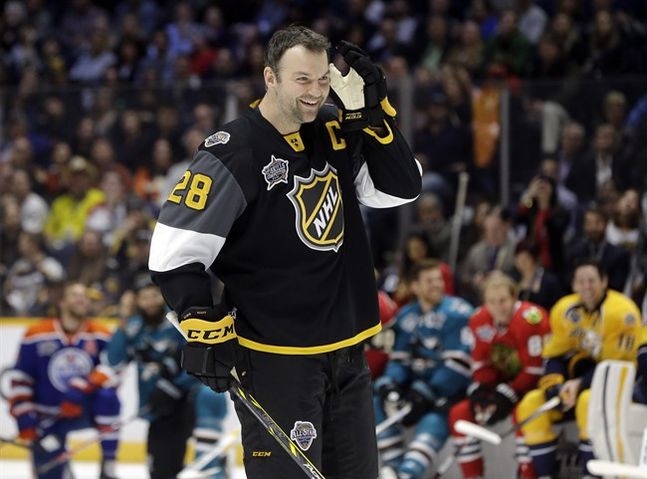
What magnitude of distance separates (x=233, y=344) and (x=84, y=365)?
3052 mm

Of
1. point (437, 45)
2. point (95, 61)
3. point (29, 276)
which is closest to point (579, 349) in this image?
point (437, 45)

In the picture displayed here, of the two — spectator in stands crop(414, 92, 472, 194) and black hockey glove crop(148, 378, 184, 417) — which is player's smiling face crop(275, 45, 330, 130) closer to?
black hockey glove crop(148, 378, 184, 417)

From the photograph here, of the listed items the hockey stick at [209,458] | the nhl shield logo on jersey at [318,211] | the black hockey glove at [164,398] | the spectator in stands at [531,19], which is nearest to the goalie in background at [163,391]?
the black hockey glove at [164,398]

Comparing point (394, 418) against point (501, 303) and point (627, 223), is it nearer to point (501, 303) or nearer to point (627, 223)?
point (501, 303)

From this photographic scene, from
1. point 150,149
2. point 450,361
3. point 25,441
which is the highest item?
point 150,149

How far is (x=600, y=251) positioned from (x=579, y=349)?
28.4 inches

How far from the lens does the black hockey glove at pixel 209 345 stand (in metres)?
2.71

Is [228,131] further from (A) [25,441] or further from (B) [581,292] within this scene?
(A) [25,441]

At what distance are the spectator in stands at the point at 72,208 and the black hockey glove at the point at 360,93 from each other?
13.6 feet

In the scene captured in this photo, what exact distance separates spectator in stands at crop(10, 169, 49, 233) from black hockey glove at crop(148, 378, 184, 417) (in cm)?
196

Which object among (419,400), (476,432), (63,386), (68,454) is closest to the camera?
(476,432)

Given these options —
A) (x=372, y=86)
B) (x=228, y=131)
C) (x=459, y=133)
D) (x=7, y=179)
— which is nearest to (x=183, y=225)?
(x=228, y=131)

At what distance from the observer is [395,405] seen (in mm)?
5098

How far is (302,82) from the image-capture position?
9.09 feet
